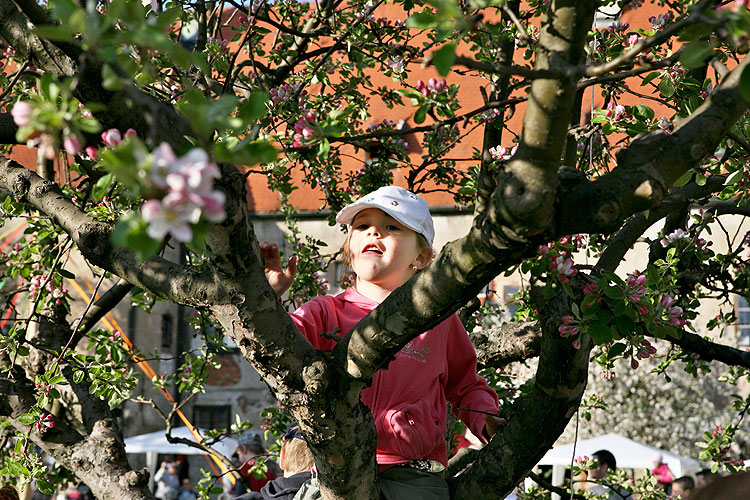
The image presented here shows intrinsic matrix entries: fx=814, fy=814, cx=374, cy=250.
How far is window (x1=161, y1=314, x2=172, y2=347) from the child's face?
683 inches

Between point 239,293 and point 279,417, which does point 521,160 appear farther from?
point 279,417

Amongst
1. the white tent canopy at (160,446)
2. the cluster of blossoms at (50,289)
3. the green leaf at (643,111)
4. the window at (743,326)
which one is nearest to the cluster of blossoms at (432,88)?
the green leaf at (643,111)

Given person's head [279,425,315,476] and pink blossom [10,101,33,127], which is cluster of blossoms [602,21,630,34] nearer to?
person's head [279,425,315,476]

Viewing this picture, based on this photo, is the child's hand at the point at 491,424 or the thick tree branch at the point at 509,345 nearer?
the child's hand at the point at 491,424

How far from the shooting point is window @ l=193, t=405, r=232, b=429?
20312 millimetres

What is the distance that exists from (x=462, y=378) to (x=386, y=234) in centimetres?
56

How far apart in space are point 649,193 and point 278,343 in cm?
91

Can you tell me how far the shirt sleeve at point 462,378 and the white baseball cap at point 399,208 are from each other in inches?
13.9

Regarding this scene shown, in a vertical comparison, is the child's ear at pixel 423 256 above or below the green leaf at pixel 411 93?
above

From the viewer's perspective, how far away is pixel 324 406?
77.2 inches

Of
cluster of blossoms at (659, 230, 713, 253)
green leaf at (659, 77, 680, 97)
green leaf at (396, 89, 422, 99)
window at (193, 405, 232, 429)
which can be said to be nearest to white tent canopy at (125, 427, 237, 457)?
window at (193, 405, 232, 429)

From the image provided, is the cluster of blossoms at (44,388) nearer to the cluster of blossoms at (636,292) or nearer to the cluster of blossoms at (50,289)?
the cluster of blossoms at (50,289)

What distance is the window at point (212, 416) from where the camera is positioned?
20.3 metres

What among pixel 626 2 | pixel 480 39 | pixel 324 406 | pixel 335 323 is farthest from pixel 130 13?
pixel 626 2
